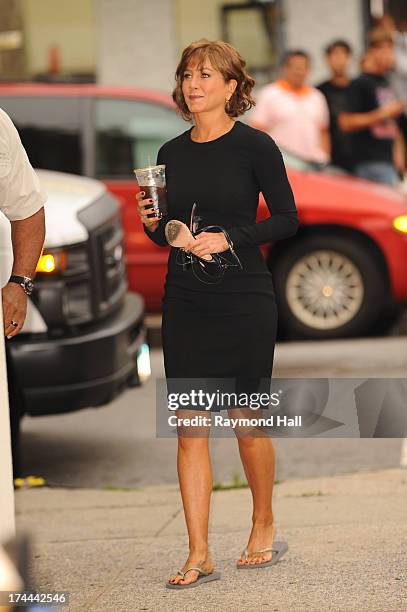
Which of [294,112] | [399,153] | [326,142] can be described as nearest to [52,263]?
[294,112]

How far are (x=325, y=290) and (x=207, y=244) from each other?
6637mm

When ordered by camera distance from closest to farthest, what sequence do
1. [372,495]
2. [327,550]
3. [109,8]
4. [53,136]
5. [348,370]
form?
[327,550] → [372,495] → [348,370] → [53,136] → [109,8]

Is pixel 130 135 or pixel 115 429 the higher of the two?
pixel 130 135

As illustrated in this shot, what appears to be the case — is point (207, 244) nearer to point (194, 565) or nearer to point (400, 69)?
point (194, 565)

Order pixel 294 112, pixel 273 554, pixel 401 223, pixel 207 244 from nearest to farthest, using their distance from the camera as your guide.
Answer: pixel 207 244
pixel 273 554
pixel 401 223
pixel 294 112

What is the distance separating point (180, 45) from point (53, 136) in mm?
8181

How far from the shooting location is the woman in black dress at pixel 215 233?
4691 mm

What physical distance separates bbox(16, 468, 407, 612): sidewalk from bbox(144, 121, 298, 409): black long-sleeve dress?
25.6 inches

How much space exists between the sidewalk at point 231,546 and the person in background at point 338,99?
6.18 m

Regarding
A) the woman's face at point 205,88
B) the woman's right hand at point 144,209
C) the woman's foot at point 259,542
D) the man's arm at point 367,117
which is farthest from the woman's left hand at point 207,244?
the man's arm at point 367,117

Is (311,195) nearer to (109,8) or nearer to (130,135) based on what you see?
(130,135)

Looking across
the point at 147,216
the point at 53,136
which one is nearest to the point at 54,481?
the point at 147,216

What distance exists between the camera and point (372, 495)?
20.8 ft

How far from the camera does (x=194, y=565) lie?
477 centimetres
